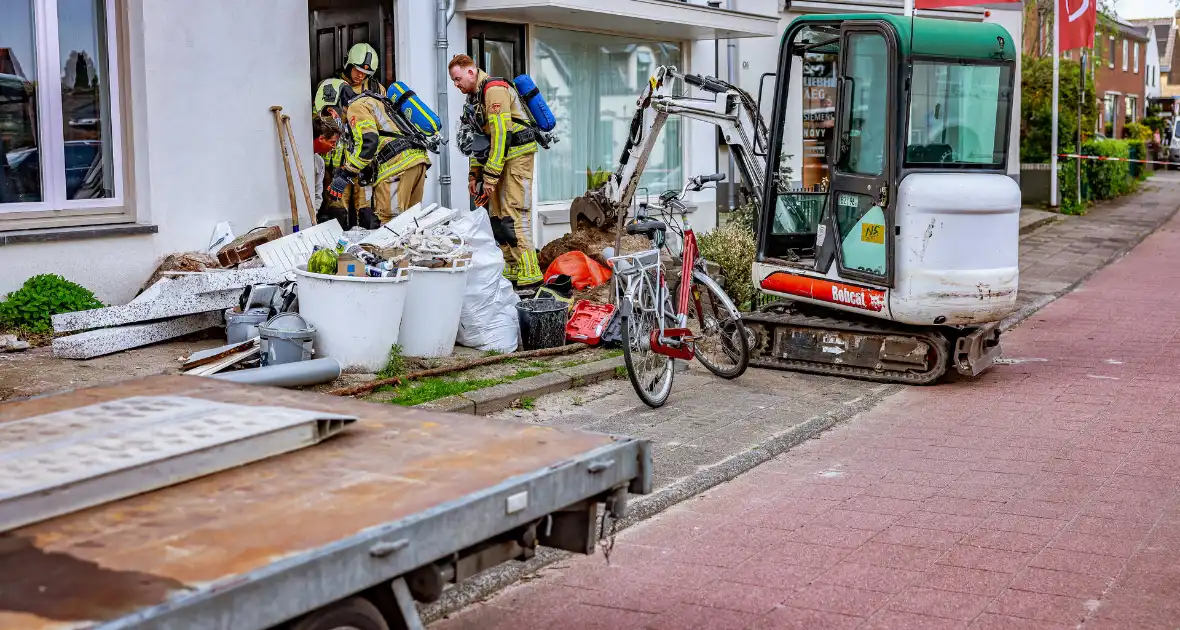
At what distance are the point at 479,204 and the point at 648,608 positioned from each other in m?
7.34

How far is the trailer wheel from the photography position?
9.52 feet

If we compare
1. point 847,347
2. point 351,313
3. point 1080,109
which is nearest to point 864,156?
point 847,347

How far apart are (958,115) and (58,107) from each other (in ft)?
21.4

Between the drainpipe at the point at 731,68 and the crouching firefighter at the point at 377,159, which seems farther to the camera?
the drainpipe at the point at 731,68

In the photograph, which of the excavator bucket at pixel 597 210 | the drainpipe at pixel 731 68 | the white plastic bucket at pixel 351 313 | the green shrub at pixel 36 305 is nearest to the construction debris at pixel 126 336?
the green shrub at pixel 36 305

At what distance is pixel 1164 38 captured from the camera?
83.1 meters

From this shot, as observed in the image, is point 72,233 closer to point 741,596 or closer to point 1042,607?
point 741,596

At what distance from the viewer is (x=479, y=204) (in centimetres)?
1177

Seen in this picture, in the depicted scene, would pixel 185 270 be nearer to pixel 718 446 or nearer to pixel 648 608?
pixel 718 446

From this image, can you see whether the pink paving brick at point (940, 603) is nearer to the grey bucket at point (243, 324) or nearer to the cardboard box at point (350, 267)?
the cardboard box at point (350, 267)

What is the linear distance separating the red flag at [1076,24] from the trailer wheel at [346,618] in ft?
70.8

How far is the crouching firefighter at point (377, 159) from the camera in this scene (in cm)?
1093

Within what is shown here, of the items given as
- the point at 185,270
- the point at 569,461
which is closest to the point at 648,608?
the point at 569,461

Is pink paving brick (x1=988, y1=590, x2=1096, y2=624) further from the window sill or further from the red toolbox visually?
the window sill
